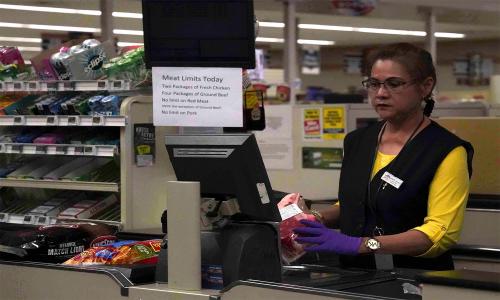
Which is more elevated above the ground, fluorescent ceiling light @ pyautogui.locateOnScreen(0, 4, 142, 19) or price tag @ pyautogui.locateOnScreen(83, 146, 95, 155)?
fluorescent ceiling light @ pyautogui.locateOnScreen(0, 4, 142, 19)

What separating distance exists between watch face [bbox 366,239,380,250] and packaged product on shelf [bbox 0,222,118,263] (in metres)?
1.04

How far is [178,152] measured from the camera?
249 centimetres

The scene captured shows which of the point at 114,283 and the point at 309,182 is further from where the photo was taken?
the point at 309,182

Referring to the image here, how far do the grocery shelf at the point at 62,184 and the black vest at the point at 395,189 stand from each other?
118cm

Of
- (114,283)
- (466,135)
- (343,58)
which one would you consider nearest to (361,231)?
(114,283)

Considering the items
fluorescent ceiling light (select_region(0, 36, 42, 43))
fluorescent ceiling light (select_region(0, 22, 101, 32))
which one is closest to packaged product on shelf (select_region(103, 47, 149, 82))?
fluorescent ceiling light (select_region(0, 22, 101, 32))

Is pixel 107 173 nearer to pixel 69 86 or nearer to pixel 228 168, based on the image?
pixel 69 86

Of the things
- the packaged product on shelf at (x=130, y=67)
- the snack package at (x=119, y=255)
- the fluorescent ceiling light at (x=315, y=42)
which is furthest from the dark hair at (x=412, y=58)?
the fluorescent ceiling light at (x=315, y=42)

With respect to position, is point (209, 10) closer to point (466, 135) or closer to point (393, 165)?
point (393, 165)

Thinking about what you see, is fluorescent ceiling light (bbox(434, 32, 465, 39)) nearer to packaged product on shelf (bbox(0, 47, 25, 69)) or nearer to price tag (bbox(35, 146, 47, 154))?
packaged product on shelf (bbox(0, 47, 25, 69))

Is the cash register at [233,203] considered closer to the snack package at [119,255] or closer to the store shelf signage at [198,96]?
the store shelf signage at [198,96]

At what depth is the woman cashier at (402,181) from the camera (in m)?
2.60

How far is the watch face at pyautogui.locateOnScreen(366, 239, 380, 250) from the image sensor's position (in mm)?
2561

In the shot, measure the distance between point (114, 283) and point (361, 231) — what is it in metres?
0.82
